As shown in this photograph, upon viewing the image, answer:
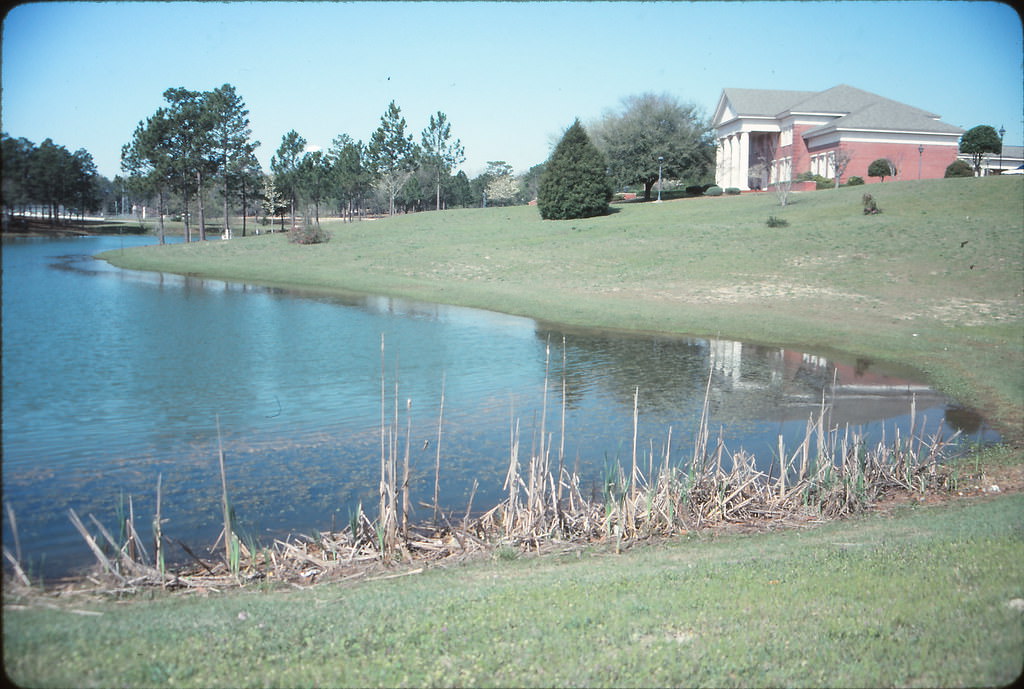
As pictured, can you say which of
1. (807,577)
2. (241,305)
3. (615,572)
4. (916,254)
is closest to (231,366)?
(241,305)

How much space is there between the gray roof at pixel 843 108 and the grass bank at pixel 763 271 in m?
14.9

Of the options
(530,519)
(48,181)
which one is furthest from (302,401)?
(530,519)

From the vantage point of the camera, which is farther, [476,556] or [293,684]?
[476,556]

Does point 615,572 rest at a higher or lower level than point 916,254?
lower

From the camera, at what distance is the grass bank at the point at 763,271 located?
21.4 metres

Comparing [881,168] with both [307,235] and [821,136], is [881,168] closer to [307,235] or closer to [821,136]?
[821,136]

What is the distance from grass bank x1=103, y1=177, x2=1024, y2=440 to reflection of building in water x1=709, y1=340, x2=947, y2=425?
108cm

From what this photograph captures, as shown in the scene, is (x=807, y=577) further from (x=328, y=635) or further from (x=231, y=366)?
(x=231, y=366)

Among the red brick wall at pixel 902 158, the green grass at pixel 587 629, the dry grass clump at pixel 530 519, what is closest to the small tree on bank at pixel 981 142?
the red brick wall at pixel 902 158

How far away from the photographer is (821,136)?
64188 millimetres

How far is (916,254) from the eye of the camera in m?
30.8

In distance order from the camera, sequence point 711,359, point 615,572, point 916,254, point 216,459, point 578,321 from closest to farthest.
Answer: point 615,572, point 216,459, point 711,359, point 578,321, point 916,254

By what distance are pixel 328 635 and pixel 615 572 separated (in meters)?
2.52

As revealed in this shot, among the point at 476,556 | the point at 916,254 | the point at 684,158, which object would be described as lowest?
the point at 476,556
